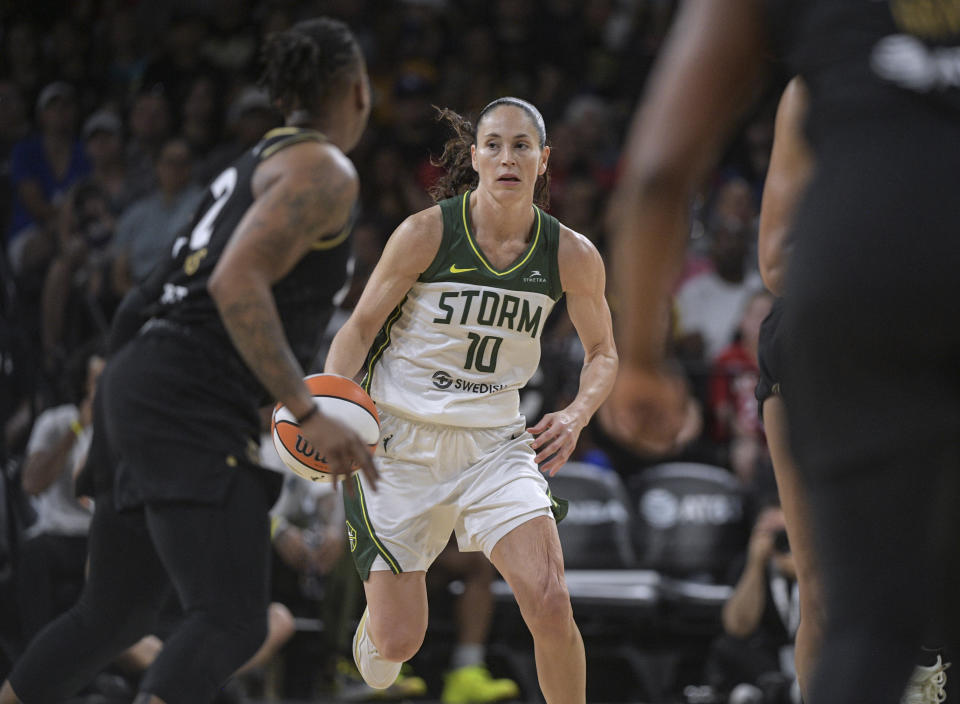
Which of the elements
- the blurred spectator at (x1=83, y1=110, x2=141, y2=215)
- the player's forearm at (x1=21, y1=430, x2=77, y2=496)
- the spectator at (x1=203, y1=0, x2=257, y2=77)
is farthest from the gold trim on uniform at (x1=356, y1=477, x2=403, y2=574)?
the spectator at (x1=203, y1=0, x2=257, y2=77)

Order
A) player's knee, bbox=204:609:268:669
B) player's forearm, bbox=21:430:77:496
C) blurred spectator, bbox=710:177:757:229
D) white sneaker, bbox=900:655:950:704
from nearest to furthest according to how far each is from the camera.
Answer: player's knee, bbox=204:609:268:669, white sneaker, bbox=900:655:950:704, player's forearm, bbox=21:430:77:496, blurred spectator, bbox=710:177:757:229

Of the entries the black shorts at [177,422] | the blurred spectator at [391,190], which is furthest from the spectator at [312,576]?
the black shorts at [177,422]

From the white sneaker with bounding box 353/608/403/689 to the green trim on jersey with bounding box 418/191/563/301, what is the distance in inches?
47.6

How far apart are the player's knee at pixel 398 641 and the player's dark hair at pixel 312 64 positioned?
1.77 m

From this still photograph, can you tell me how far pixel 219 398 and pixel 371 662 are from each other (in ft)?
4.39

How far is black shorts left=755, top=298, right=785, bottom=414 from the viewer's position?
145 inches

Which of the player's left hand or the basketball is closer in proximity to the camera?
the basketball

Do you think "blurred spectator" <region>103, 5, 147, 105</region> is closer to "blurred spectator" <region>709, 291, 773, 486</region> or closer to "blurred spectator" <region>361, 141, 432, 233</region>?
"blurred spectator" <region>361, 141, 432, 233</region>

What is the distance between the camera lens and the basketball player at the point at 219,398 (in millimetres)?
3268

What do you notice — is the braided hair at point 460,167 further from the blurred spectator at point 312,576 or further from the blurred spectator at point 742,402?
the blurred spectator at point 742,402

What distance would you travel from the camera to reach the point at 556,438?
4297 mm

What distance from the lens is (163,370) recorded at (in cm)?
364

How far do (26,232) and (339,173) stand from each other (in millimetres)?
6382

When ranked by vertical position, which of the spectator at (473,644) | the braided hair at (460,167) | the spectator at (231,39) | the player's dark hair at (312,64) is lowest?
the spectator at (473,644)
